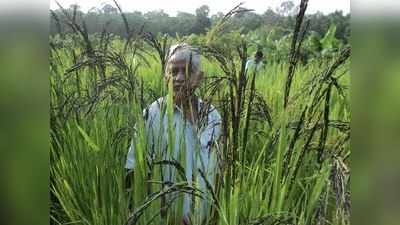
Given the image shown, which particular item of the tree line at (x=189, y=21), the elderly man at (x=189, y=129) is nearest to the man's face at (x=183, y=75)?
the elderly man at (x=189, y=129)

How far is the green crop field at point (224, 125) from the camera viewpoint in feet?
8.54

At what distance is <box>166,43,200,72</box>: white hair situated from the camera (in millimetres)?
2600

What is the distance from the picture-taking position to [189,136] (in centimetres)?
263

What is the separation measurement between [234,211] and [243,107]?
369mm

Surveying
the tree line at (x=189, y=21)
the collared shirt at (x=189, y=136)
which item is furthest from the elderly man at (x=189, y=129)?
the tree line at (x=189, y=21)

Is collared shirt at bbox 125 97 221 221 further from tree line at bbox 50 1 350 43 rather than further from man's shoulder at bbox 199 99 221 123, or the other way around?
tree line at bbox 50 1 350 43

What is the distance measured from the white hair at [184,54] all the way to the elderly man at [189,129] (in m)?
0.01

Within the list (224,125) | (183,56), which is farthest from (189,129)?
(183,56)

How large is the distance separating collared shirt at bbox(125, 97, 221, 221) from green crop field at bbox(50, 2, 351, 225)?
0.09 ft

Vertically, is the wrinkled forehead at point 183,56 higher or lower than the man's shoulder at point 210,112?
higher

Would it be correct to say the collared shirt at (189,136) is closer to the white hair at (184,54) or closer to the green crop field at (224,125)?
the green crop field at (224,125)

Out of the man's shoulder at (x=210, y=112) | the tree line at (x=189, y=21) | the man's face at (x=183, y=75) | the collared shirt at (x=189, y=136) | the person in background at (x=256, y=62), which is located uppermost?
the tree line at (x=189, y=21)

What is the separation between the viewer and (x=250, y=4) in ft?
8.38
